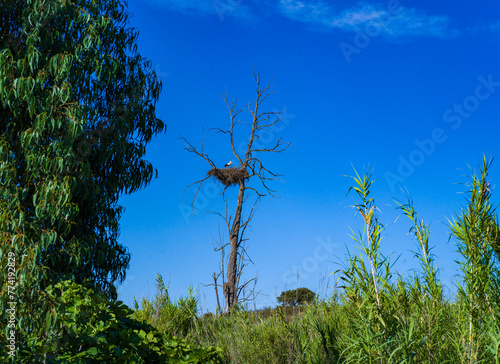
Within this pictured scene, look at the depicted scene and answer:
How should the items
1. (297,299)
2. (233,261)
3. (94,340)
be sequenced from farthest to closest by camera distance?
(233,261) → (297,299) → (94,340)

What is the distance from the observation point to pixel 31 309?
3998 mm

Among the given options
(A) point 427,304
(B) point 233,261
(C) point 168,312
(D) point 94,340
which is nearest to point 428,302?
(A) point 427,304

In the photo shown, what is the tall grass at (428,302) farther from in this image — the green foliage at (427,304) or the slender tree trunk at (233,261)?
the slender tree trunk at (233,261)

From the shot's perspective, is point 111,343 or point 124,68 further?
point 124,68

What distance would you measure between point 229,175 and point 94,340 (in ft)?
26.5

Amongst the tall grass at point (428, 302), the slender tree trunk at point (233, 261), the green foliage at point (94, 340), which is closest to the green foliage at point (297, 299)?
the slender tree trunk at point (233, 261)

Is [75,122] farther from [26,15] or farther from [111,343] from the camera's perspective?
[111,343]

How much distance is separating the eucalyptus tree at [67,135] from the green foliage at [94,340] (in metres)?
2.07

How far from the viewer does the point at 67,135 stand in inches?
285

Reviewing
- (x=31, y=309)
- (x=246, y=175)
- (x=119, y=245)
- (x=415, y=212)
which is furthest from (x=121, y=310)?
(x=246, y=175)

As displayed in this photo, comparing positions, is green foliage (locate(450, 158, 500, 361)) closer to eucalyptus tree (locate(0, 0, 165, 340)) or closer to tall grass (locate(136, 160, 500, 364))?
tall grass (locate(136, 160, 500, 364))

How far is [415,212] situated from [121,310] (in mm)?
3068

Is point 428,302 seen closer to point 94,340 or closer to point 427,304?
point 427,304

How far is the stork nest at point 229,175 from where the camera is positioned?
451 inches
